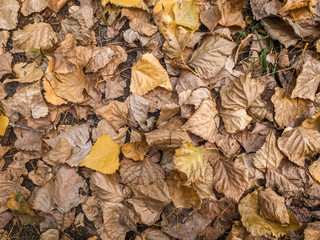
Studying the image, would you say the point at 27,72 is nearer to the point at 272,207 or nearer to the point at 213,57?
the point at 213,57

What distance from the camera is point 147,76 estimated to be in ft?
5.31

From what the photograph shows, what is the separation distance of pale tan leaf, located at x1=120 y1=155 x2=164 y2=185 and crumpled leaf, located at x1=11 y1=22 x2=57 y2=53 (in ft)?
3.20

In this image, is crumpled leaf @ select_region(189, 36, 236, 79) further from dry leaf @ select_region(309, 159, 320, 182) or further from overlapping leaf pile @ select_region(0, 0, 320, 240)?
dry leaf @ select_region(309, 159, 320, 182)

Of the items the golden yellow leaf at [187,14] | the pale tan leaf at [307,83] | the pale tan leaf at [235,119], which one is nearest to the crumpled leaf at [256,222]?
the pale tan leaf at [235,119]

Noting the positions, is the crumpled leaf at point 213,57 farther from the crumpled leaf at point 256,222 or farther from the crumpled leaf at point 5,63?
the crumpled leaf at point 5,63

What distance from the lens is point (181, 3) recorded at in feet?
5.28

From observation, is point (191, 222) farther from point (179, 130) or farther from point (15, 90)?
point (15, 90)

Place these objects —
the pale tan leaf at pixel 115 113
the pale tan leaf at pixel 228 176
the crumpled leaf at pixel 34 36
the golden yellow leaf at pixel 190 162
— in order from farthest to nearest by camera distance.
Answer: the crumpled leaf at pixel 34 36, the pale tan leaf at pixel 115 113, the pale tan leaf at pixel 228 176, the golden yellow leaf at pixel 190 162

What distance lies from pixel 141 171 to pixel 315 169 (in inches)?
42.2

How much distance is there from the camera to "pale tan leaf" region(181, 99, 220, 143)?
1501 mm

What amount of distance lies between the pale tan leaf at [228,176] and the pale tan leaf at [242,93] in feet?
1.06

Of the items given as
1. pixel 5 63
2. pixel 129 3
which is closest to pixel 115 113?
pixel 129 3

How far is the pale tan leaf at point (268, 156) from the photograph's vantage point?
1.56 m

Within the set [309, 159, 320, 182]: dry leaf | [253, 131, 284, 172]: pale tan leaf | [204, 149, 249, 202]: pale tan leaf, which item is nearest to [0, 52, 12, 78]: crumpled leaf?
[204, 149, 249, 202]: pale tan leaf
